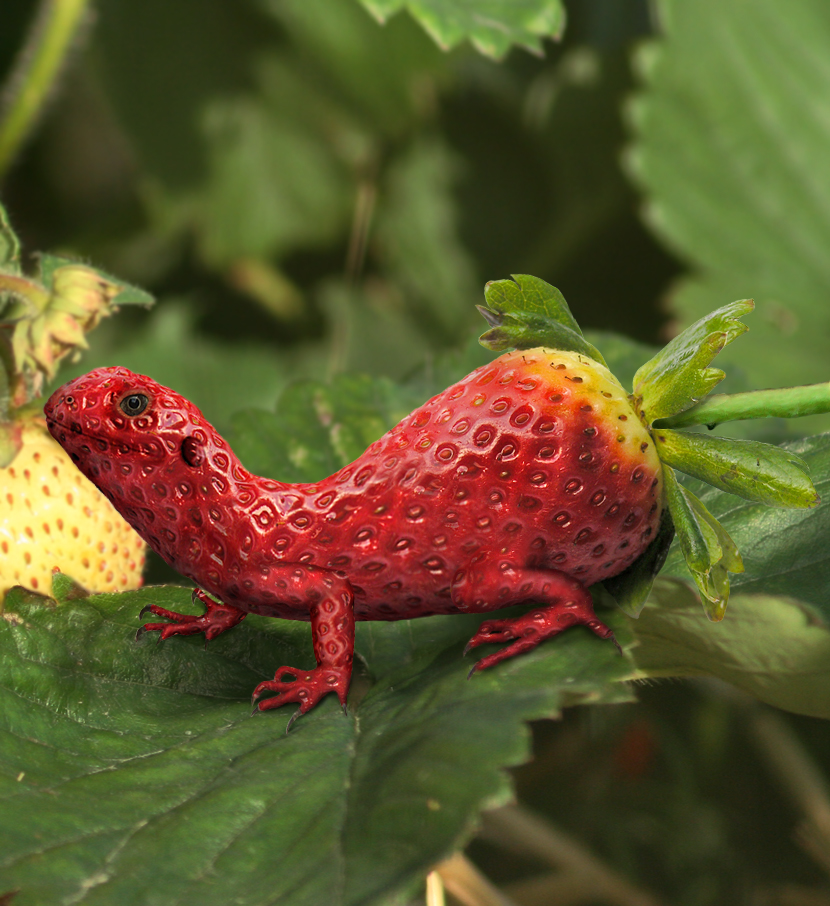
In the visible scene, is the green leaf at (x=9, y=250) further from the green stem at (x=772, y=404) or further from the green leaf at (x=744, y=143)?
the green leaf at (x=744, y=143)

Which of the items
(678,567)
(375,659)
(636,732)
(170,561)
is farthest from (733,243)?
(170,561)

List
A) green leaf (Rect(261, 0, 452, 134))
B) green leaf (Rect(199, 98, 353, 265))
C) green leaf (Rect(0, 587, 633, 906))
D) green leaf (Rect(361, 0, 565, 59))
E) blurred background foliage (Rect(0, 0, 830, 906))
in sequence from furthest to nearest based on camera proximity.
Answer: green leaf (Rect(199, 98, 353, 265))
green leaf (Rect(261, 0, 452, 134))
blurred background foliage (Rect(0, 0, 830, 906))
green leaf (Rect(361, 0, 565, 59))
green leaf (Rect(0, 587, 633, 906))

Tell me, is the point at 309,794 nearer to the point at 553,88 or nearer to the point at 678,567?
the point at 678,567

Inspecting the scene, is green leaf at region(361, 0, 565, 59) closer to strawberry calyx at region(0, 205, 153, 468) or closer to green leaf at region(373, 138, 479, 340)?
strawberry calyx at region(0, 205, 153, 468)

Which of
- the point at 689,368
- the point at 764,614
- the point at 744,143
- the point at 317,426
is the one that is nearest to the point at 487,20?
the point at 317,426

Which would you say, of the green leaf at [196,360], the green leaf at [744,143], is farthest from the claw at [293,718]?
the green leaf at [744,143]

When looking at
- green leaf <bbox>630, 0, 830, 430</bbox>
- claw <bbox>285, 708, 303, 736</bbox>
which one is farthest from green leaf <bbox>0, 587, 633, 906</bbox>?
green leaf <bbox>630, 0, 830, 430</bbox>

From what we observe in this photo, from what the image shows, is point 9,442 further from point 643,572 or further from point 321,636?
point 643,572
